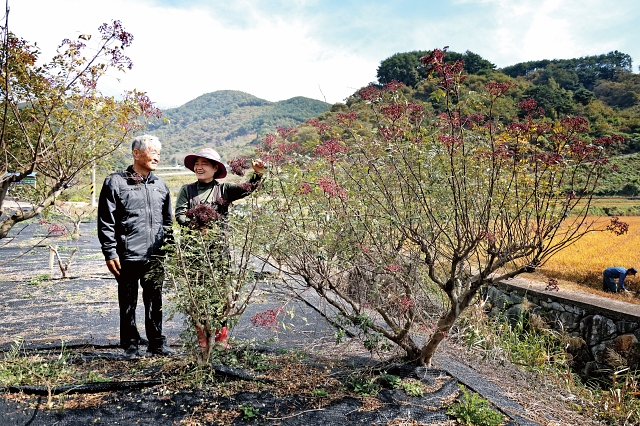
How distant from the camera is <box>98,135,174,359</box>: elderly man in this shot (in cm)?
280

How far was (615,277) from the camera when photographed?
258 inches

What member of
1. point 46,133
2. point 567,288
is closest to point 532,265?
point 46,133

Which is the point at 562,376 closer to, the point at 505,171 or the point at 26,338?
the point at 505,171

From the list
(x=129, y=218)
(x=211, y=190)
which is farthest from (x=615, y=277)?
(x=129, y=218)

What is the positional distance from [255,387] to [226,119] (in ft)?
408

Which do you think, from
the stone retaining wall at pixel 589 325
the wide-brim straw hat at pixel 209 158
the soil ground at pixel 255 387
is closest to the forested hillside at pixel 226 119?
the stone retaining wall at pixel 589 325

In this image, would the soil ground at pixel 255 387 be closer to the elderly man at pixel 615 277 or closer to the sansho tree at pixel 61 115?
the sansho tree at pixel 61 115

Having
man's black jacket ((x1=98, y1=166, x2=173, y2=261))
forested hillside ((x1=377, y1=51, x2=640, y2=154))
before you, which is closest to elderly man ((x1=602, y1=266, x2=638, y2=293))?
man's black jacket ((x1=98, y1=166, x2=173, y2=261))

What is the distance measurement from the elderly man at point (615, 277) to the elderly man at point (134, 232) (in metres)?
6.64

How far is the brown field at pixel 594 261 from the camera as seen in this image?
7156 mm

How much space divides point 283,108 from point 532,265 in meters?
118

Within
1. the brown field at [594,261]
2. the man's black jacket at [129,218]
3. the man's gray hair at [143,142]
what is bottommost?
the brown field at [594,261]

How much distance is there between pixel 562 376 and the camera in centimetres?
477

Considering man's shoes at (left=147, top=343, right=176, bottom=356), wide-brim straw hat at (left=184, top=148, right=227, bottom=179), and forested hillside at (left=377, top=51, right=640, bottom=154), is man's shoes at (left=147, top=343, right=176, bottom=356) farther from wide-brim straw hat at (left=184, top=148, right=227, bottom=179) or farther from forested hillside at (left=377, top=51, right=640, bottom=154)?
forested hillside at (left=377, top=51, right=640, bottom=154)
